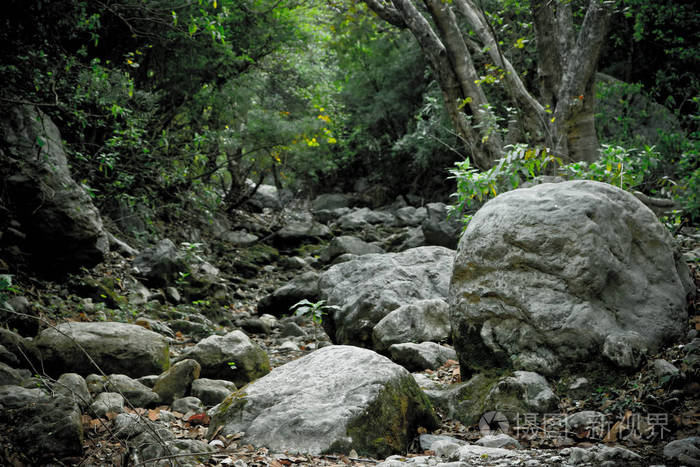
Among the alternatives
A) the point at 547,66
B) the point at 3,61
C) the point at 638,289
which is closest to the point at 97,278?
the point at 3,61

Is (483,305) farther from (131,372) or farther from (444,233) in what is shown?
(444,233)

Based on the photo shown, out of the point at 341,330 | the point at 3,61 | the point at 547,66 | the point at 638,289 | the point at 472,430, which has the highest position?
the point at 547,66

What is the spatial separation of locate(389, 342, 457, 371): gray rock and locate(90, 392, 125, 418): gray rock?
95.5 inches

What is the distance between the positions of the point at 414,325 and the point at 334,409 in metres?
2.18

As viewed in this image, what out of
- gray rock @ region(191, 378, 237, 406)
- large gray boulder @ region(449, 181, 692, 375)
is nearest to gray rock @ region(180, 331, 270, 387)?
gray rock @ region(191, 378, 237, 406)

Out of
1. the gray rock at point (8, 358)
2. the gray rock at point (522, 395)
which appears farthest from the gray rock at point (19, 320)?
the gray rock at point (522, 395)

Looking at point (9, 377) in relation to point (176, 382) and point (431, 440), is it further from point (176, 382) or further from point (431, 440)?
point (431, 440)

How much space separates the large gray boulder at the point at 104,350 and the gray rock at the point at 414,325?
2225 millimetres

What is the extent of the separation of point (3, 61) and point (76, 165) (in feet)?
8.19

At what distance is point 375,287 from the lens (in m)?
6.10

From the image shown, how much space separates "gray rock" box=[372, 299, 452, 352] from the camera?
197 inches

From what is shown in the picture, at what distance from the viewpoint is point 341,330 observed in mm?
5941

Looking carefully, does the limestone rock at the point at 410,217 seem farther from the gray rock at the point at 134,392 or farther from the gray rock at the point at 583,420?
the gray rock at the point at 583,420

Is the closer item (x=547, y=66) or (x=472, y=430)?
(x=472, y=430)
